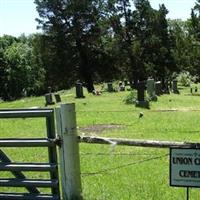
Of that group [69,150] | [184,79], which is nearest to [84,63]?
[184,79]

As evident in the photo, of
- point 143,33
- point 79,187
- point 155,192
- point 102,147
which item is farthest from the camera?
point 143,33

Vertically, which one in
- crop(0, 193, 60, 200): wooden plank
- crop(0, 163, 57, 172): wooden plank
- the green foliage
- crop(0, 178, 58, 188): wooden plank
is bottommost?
the green foliage

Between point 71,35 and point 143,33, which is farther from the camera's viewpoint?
point 71,35

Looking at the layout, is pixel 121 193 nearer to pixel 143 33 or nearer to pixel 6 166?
pixel 6 166

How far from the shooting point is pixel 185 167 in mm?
6660

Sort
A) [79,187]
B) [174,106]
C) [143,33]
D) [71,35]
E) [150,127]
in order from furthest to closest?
[71,35] → [143,33] → [174,106] → [150,127] → [79,187]

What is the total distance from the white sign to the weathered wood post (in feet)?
5.22

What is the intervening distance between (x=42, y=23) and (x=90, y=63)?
24.1 ft

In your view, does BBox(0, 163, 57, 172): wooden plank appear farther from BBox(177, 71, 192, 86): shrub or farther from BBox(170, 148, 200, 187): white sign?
BBox(177, 71, 192, 86): shrub

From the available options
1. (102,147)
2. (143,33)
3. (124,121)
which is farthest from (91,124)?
(143,33)

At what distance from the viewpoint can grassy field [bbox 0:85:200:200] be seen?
8947 mm

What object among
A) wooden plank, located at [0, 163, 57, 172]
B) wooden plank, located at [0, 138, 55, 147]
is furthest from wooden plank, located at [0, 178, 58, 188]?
wooden plank, located at [0, 138, 55, 147]

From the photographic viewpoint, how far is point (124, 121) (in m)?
21.5

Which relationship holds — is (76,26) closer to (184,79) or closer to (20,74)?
(184,79)
